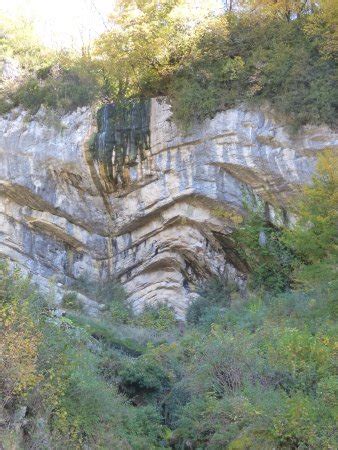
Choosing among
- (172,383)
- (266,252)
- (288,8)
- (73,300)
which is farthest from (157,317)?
(288,8)

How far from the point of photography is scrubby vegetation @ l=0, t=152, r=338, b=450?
8367 mm

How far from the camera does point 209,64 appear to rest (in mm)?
20859

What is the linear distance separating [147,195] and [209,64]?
4.54 m

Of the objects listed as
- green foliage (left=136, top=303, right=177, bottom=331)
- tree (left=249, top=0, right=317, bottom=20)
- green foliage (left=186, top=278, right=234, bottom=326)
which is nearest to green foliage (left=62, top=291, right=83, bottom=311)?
green foliage (left=136, top=303, right=177, bottom=331)

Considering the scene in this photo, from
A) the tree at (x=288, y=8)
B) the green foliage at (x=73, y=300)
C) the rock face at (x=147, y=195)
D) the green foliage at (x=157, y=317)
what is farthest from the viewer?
the tree at (x=288, y=8)

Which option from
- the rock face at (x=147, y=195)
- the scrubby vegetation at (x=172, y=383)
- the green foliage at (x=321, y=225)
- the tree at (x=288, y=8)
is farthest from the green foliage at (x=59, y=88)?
the scrubby vegetation at (x=172, y=383)

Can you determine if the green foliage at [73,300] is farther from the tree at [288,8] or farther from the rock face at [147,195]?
the tree at [288,8]

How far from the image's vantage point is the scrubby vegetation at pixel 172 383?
27.5 feet

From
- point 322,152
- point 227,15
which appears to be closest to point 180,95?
point 227,15

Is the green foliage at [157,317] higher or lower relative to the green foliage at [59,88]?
lower

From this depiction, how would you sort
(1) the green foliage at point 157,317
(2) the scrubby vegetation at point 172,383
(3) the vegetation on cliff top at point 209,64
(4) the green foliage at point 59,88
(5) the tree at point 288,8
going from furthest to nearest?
(4) the green foliage at point 59,88 < (5) the tree at point 288,8 < (1) the green foliage at point 157,317 < (3) the vegetation on cliff top at point 209,64 < (2) the scrubby vegetation at point 172,383

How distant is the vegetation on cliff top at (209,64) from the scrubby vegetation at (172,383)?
18.9 ft

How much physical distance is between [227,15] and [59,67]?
656cm

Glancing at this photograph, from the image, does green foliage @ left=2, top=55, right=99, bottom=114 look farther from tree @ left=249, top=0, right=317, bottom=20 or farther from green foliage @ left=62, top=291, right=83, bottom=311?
green foliage @ left=62, top=291, right=83, bottom=311
